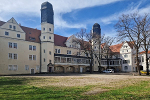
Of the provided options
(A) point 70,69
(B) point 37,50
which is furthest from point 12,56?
(A) point 70,69

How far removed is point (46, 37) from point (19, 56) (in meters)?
8.76

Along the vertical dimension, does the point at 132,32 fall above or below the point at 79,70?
above

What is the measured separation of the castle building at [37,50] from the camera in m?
35.8

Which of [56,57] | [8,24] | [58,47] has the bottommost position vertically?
[56,57]

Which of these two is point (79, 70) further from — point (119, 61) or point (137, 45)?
point (137, 45)

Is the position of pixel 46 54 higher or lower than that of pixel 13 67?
higher

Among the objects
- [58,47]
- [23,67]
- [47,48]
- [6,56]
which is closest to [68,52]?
[58,47]

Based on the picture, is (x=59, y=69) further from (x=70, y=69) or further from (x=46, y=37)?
(x=46, y=37)

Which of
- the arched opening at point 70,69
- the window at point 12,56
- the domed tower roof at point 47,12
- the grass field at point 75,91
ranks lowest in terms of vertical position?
the arched opening at point 70,69

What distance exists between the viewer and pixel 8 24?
36.4 m

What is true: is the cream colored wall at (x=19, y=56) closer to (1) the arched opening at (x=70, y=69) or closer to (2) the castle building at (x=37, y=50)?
(2) the castle building at (x=37, y=50)

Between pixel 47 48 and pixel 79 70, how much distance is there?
1446 centimetres

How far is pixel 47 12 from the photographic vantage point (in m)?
41.5

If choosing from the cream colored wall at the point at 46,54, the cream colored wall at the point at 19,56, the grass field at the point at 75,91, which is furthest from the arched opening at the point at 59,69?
the grass field at the point at 75,91
